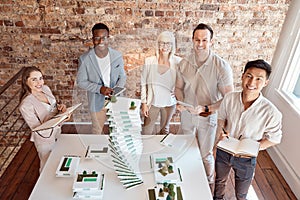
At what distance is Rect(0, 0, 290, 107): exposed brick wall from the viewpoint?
7.83 feet

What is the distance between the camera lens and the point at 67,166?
1.69 m

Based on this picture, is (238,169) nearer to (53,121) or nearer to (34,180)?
(53,121)

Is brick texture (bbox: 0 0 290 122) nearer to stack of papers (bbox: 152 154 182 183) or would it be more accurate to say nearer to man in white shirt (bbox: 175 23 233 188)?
man in white shirt (bbox: 175 23 233 188)

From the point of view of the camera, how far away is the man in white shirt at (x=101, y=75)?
1728 mm

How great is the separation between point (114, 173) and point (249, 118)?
2.71 ft

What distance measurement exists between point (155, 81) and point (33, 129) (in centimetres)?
81

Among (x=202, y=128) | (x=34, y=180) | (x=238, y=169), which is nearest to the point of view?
(x=238, y=169)

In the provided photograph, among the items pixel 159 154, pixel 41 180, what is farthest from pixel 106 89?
pixel 41 180

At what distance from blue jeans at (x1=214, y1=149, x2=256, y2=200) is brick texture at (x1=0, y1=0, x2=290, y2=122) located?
106cm

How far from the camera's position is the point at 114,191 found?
1585 mm

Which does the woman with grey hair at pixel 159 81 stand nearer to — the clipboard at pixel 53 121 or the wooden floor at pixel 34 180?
the clipboard at pixel 53 121

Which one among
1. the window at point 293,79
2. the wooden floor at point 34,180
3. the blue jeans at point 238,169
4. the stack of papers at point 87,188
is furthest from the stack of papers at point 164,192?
the window at point 293,79

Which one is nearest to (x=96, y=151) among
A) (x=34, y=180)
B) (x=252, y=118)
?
(x=34, y=180)

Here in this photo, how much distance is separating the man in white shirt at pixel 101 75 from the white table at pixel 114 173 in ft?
0.79
